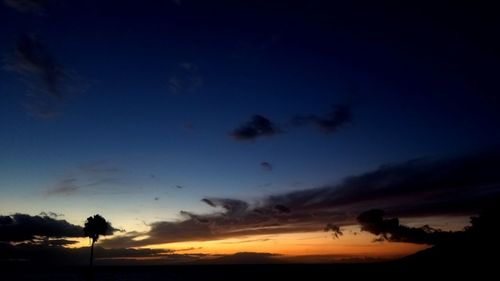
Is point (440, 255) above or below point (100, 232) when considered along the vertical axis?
below

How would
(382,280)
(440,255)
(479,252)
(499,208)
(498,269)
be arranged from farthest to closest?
(499,208) → (382,280) → (440,255) → (479,252) → (498,269)

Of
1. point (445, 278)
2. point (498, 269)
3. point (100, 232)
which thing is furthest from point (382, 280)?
point (100, 232)

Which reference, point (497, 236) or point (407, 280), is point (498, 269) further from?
point (407, 280)

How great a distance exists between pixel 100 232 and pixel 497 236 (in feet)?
300

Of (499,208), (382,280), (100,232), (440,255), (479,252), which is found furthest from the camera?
(100,232)

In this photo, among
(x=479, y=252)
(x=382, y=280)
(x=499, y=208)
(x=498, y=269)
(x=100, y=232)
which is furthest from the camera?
(x=100, y=232)

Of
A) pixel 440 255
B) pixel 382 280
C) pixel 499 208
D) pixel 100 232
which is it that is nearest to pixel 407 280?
pixel 440 255

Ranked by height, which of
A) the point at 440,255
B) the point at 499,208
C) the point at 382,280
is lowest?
the point at 382,280

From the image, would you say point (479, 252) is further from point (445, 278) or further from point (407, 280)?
point (407, 280)

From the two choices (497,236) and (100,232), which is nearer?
(497,236)

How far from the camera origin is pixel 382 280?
34844 mm

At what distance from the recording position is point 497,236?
2602cm

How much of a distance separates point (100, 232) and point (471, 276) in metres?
91.0

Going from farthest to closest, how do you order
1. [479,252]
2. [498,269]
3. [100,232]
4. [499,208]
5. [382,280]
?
[100,232]
[499,208]
[382,280]
[479,252]
[498,269]
